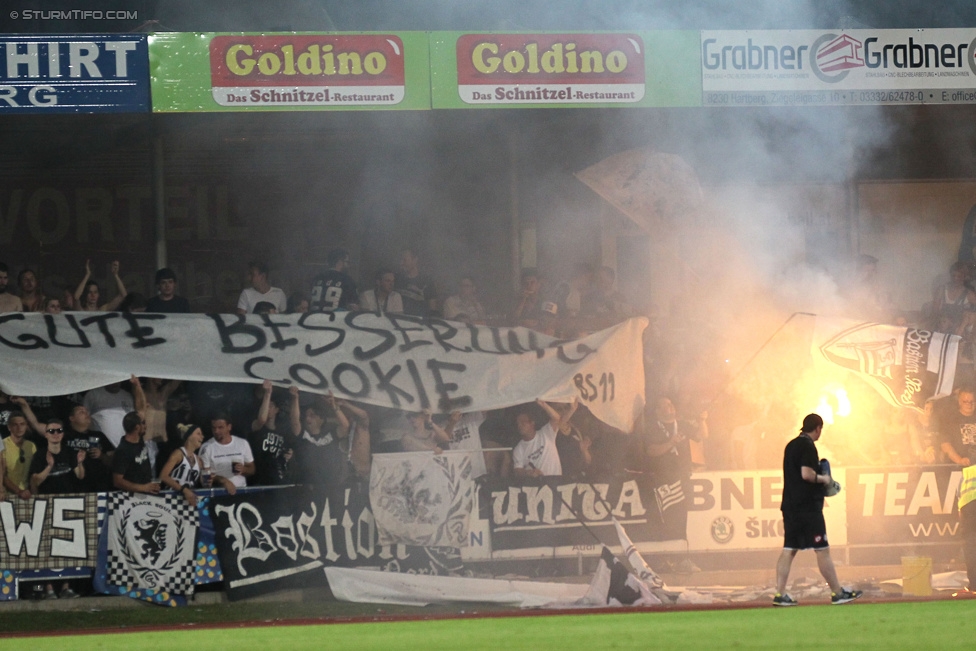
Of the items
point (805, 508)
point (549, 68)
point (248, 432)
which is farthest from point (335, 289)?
point (805, 508)

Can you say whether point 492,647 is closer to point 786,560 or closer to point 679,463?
point 786,560

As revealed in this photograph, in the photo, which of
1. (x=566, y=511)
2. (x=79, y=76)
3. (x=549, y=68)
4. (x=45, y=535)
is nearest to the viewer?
(x=45, y=535)

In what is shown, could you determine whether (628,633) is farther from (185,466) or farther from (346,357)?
(185,466)

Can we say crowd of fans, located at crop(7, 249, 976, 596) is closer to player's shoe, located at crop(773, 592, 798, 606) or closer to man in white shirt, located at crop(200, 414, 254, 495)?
man in white shirt, located at crop(200, 414, 254, 495)

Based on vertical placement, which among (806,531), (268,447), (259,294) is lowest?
(806,531)

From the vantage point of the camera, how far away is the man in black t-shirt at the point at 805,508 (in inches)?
335

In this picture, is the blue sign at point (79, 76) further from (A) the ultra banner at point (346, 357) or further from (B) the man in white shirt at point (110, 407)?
(B) the man in white shirt at point (110, 407)

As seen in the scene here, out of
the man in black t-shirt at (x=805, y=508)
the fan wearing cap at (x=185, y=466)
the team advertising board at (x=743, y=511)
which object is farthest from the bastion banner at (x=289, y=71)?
the man in black t-shirt at (x=805, y=508)

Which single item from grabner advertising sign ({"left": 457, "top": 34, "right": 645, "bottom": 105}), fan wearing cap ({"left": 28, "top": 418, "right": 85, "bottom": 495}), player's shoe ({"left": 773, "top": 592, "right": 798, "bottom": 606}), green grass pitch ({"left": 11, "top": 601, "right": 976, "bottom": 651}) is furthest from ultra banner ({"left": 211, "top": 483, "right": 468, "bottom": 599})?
grabner advertising sign ({"left": 457, "top": 34, "right": 645, "bottom": 105})

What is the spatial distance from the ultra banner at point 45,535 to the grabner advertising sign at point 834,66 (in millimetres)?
5996

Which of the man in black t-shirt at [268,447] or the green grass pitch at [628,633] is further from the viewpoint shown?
the man in black t-shirt at [268,447]

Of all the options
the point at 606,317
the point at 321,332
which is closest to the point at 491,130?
the point at 606,317

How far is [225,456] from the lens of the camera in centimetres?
975

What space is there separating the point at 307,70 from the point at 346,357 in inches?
92.0
